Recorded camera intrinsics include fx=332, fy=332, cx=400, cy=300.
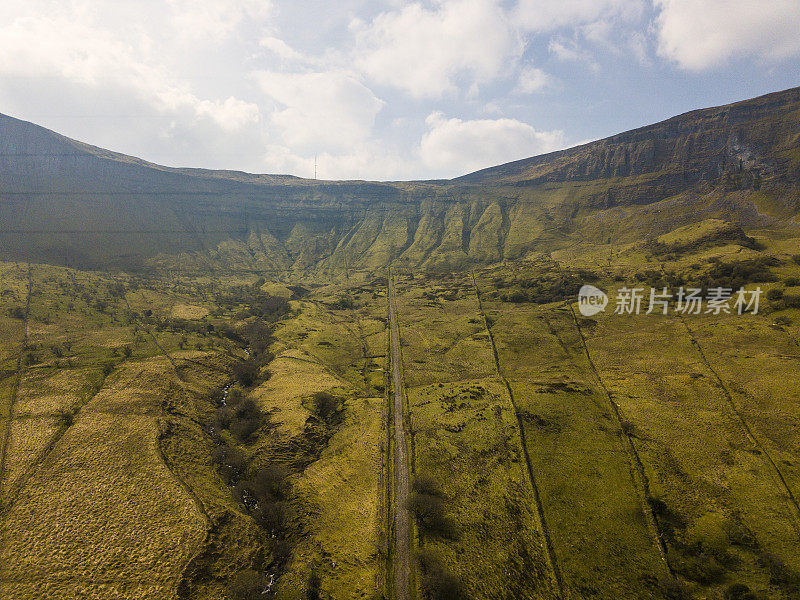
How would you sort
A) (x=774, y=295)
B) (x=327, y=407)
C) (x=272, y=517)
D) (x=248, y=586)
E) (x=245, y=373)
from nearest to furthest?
(x=248, y=586) → (x=272, y=517) → (x=327, y=407) → (x=245, y=373) → (x=774, y=295)

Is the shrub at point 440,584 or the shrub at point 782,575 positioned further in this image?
the shrub at point 440,584

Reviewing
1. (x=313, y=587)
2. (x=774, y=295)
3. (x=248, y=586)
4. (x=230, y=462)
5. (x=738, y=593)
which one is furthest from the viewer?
(x=774, y=295)

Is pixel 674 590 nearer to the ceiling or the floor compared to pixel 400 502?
nearer to the ceiling

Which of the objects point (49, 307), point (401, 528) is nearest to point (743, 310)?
point (401, 528)

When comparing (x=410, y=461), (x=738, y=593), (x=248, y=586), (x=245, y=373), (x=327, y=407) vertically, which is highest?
(x=245, y=373)

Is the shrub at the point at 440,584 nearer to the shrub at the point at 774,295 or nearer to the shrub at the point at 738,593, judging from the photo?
the shrub at the point at 738,593

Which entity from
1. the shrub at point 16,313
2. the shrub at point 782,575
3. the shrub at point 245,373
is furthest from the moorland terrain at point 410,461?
the shrub at point 245,373

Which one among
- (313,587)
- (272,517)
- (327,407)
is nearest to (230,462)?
(272,517)

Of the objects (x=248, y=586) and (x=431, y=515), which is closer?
(x=248, y=586)

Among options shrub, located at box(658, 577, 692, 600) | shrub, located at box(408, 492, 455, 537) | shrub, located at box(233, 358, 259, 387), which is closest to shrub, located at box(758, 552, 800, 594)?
shrub, located at box(658, 577, 692, 600)

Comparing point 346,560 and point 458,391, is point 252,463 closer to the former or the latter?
point 346,560

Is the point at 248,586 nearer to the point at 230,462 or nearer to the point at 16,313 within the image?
the point at 230,462
